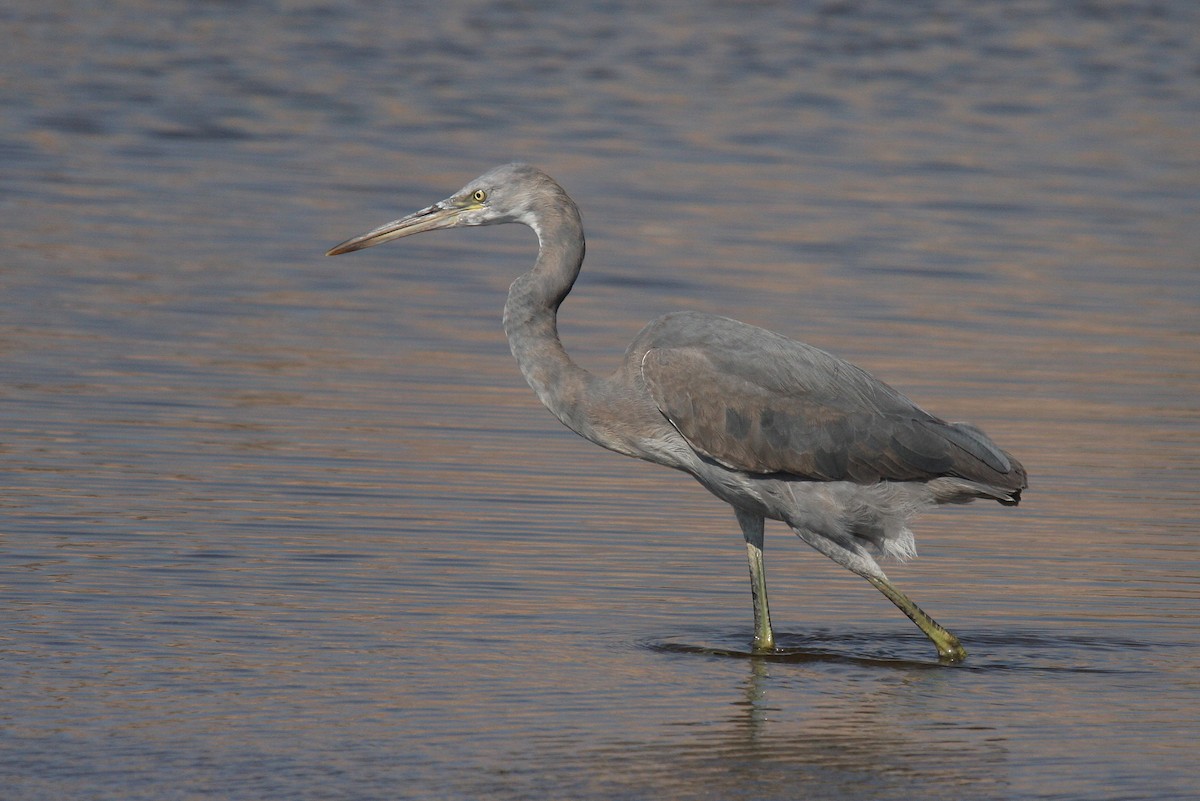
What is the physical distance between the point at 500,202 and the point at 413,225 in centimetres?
40

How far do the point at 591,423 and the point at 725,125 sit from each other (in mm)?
15143

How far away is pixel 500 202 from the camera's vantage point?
8.53 m

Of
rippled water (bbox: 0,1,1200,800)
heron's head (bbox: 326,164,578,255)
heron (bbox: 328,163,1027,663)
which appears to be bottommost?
rippled water (bbox: 0,1,1200,800)

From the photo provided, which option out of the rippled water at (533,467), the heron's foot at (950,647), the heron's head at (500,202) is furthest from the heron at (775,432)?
the rippled water at (533,467)

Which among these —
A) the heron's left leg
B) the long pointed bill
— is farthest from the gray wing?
the long pointed bill

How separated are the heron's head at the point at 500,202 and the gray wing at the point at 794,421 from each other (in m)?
0.82

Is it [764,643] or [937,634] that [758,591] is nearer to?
[764,643]

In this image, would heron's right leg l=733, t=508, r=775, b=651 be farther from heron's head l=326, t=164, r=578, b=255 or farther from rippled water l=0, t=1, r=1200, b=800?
heron's head l=326, t=164, r=578, b=255

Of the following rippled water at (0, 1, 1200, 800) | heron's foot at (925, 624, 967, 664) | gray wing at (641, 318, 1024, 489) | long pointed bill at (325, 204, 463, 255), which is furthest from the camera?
long pointed bill at (325, 204, 463, 255)

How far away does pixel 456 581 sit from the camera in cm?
823

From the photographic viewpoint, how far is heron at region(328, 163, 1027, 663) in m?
7.95

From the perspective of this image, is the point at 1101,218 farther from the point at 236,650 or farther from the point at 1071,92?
the point at 236,650

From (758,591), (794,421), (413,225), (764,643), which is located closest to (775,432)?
(794,421)

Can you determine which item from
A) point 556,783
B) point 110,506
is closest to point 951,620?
point 556,783
